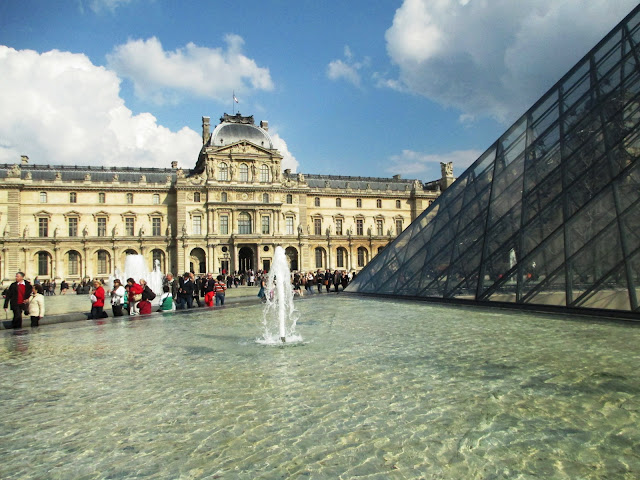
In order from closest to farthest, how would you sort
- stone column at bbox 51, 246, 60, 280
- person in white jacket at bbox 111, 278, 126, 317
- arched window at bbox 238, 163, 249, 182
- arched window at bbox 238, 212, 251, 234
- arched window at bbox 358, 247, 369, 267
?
person in white jacket at bbox 111, 278, 126, 317, stone column at bbox 51, 246, 60, 280, arched window at bbox 238, 212, 251, 234, arched window at bbox 238, 163, 249, 182, arched window at bbox 358, 247, 369, 267

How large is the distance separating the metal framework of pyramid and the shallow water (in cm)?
150

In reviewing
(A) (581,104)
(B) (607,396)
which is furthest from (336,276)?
(B) (607,396)

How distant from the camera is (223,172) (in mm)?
45062

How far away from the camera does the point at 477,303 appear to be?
10859 mm

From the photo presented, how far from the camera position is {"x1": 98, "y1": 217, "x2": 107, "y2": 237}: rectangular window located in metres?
43.9

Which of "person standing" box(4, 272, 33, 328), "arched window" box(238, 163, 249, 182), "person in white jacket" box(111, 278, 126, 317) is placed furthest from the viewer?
"arched window" box(238, 163, 249, 182)

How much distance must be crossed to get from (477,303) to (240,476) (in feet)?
29.1

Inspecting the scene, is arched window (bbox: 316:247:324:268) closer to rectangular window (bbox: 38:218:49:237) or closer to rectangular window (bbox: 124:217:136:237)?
rectangular window (bbox: 124:217:136:237)

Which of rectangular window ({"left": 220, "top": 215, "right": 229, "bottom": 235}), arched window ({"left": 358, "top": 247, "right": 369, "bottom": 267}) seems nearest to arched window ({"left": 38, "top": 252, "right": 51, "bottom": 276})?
rectangular window ({"left": 220, "top": 215, "right": 229, "bottom": 235})

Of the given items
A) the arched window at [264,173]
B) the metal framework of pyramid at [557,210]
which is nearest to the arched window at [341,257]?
the arched window at [264,173]

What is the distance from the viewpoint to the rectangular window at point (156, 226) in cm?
4500

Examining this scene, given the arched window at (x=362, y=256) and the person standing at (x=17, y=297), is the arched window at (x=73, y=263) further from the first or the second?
the person standing at (x=17, y=297)

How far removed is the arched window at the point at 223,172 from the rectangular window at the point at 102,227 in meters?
10.8

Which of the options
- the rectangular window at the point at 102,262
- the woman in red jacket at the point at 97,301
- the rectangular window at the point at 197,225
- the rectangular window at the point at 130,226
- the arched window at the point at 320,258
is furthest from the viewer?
the arched window at the point at 320,258
